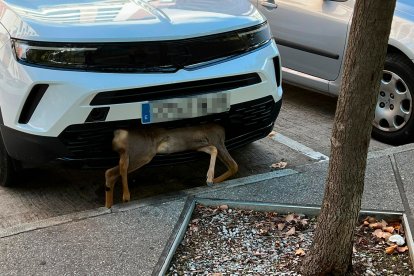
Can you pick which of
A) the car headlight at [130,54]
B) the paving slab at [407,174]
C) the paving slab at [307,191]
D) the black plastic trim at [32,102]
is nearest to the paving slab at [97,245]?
the paving slab at [307,191]

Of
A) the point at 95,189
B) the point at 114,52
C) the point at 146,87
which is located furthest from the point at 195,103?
the point at 95,189

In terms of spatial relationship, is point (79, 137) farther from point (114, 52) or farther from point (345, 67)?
point (345, 67)

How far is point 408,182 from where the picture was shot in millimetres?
4016

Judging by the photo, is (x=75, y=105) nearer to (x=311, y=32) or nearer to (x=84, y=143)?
(x=84, y=143)

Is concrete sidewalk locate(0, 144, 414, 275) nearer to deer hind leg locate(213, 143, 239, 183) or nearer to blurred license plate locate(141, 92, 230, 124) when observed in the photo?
deer hind leg locate(213, 143, 239, 183)

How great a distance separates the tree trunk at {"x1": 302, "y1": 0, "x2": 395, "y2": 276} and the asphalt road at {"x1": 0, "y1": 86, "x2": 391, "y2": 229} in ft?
5.39

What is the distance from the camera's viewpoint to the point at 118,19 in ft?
12.0

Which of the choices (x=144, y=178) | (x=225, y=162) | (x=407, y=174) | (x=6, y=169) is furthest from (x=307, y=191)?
(x=6, y=169)

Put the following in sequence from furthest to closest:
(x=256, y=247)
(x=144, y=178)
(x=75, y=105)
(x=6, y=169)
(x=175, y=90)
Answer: (x=144, y=178) → (x=6, y=169) → (x=175, y=90) → (x=75, y=105) → (x=256, y=247)

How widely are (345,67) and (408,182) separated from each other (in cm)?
177

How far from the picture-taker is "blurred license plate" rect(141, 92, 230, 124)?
3.56m

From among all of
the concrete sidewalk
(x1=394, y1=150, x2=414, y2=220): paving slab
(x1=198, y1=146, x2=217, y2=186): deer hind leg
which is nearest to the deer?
(x1=198, y1=146, x2=217, y2=186): deer hind leg

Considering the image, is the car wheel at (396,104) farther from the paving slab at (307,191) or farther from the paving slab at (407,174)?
the paving slab at (307,191)

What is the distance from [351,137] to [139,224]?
4.77 ft
